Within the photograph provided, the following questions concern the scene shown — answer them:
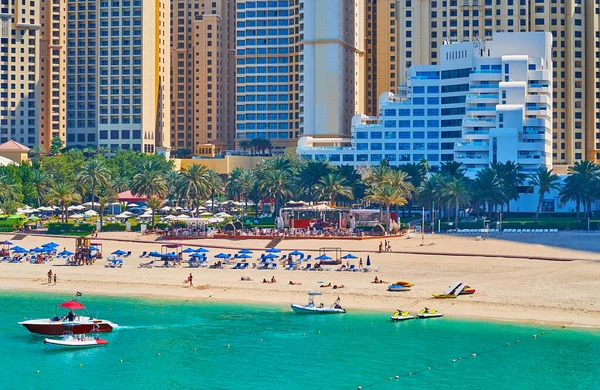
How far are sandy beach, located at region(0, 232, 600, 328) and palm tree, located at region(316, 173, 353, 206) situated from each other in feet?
73.4

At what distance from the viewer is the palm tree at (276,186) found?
6043 inches

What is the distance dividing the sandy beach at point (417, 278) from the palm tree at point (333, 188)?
22.4 m

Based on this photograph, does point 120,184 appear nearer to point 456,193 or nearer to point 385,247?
point 456,193

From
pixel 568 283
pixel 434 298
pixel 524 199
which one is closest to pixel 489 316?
pixel 434 298

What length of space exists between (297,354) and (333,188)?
2918 inches

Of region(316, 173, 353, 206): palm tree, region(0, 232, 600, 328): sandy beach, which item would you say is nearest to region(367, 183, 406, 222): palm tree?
region(0, 232, 600, 328): sandy beach

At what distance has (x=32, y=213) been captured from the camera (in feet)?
532

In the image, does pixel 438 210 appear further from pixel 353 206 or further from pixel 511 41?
pixel 511 41

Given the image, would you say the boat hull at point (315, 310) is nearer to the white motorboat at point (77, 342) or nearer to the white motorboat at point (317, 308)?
the white motorboat at point (317, 308)

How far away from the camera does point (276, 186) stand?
153500 mm

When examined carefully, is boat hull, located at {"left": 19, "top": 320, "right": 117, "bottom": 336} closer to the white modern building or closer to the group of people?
the group of people

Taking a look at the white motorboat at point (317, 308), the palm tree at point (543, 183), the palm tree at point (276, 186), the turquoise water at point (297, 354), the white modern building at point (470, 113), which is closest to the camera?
the turquoise water at point (297, 354)

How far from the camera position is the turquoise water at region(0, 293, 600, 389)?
68.1m

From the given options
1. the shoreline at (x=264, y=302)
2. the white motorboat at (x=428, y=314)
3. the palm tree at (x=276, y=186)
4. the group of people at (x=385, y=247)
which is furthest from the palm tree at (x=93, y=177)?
the white motorboat at (x=428, y=314)
